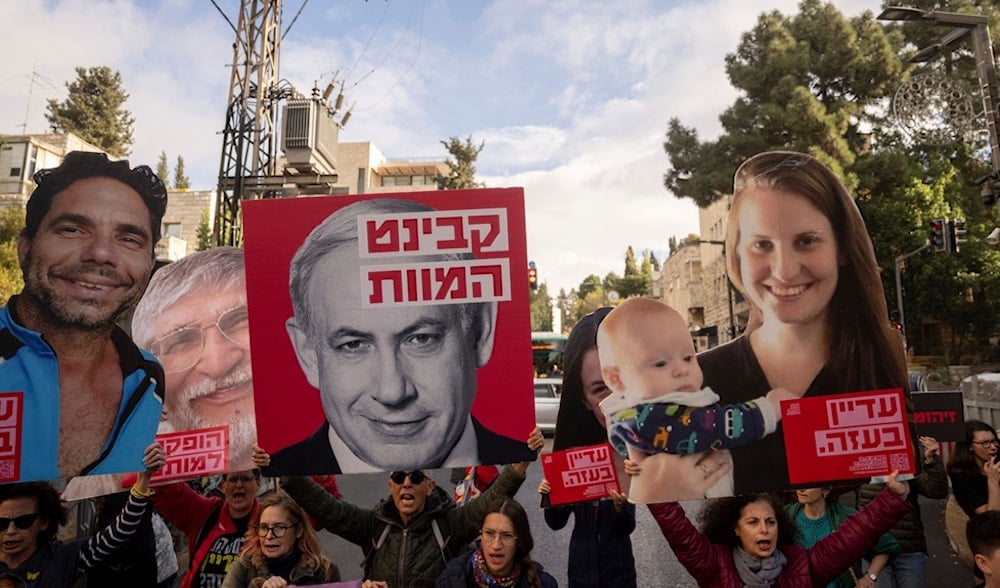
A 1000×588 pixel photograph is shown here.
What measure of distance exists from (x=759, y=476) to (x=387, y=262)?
2150 millimetres

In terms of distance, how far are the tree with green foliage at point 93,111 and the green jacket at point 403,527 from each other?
4995 centimetres

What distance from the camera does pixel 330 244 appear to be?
3.44 m

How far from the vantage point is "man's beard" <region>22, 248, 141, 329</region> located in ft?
12.5

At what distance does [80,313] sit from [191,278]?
0.71 meters

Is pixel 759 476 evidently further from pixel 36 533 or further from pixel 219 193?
pixel 219 193

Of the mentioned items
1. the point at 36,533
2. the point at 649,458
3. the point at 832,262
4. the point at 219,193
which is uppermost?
the point at 219,193

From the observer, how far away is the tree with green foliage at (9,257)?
Result: 1558 cm

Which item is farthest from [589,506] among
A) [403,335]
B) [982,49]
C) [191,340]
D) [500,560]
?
[982,49]

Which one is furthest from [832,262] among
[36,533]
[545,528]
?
[545,528]

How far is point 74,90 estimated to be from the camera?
46438 millimetres

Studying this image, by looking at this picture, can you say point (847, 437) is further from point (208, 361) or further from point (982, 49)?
point (982, 49)

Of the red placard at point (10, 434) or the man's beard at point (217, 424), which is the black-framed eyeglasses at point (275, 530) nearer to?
the man's beard at point (217, 424)

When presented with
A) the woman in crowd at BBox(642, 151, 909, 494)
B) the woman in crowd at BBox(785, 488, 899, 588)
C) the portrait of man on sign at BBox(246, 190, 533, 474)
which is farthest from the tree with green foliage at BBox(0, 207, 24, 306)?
the woman in crowd at BBox(785, 488, 899, 588)

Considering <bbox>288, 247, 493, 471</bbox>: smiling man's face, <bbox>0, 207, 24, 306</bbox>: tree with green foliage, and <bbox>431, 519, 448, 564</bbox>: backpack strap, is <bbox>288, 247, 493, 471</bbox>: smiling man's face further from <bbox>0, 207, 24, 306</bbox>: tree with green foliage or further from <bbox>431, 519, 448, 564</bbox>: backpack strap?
<bbox>0, 207, 24, 306</bbox>: tree with green foliage
